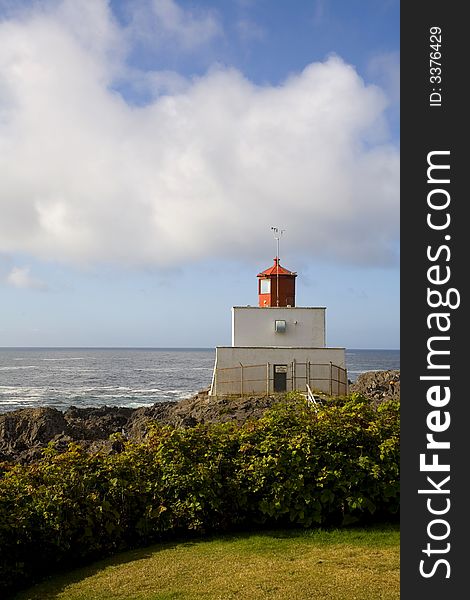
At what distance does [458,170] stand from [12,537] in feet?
20.8

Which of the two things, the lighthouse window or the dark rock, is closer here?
the dark rock

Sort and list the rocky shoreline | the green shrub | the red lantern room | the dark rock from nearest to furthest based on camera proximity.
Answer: the green shrub < the rocky shoreline < the dark rock < the red lantern room

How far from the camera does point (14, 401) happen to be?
49.0 meters

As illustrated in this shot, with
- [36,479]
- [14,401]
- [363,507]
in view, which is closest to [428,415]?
[363,507]

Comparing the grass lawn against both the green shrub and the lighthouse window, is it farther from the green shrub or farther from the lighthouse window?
the lighthouse window

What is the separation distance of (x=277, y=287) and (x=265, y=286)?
0.68 meters

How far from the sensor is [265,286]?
3266 cm

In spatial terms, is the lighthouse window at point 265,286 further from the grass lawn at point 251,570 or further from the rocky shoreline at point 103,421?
the grass lawn at point 251,570

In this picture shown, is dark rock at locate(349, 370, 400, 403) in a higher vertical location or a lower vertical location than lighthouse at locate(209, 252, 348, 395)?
lower

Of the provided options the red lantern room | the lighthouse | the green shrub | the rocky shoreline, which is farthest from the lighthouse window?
the green shrub

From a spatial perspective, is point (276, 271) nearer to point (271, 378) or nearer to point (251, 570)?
point (271, 378)

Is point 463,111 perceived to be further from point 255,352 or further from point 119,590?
point 255,352

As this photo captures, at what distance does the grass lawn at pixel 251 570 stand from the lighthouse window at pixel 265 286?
79.1ft

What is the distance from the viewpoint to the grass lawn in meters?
6.62
